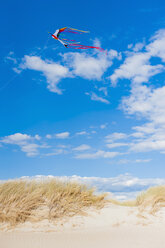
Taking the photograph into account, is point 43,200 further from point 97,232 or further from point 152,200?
point 152,200

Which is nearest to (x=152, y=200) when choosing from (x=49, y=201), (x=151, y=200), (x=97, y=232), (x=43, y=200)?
(x=151, y=200)

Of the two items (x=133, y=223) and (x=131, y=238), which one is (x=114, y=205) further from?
(x=131, y=238)

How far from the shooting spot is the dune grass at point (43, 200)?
8.16m

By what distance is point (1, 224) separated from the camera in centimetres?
793

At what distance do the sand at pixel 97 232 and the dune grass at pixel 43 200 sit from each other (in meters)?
0.24

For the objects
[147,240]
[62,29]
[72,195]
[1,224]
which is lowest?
[147,240]

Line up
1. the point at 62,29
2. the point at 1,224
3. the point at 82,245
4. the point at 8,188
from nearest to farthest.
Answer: the point at 82,245 < the point at 1,224 < the point at 8,188 < the point at 62,29

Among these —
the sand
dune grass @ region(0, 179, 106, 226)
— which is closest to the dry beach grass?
dune grass @ region(0, 179, 106, 226)

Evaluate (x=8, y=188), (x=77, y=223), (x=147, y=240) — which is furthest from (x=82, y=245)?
(x=8, y=188)

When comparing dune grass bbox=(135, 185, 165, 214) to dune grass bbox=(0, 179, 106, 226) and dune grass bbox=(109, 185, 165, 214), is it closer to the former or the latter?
dune grass bbox=(109, 185, 165, 214)

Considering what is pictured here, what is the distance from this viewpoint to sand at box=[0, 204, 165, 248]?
706 cm

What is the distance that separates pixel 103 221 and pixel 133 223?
90cm

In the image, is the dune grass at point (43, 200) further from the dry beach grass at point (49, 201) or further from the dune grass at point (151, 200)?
the dune grass at point (151, 200)

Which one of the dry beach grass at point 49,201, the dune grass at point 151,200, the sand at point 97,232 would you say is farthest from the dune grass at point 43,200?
the dune grass at point 151,200
